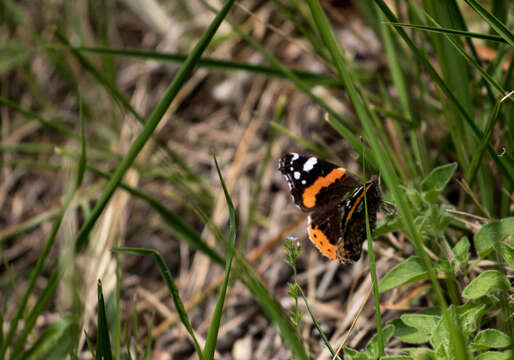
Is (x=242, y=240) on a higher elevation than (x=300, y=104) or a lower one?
lower

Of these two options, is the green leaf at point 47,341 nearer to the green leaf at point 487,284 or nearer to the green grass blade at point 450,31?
the green leaf at point 487,284

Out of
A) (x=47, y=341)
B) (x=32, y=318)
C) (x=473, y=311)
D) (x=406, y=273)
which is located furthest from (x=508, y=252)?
(x=47, y=341)

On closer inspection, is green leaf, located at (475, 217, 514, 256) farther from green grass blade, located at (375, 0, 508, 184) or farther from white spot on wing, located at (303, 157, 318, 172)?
white spot on wing, located at (303, 157, 318, 172)

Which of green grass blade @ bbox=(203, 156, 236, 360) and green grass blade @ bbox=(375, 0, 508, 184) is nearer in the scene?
green grass blade @ bbox=(203, 156, 236, 360)

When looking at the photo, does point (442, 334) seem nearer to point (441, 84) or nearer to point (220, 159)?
point (441, 84)

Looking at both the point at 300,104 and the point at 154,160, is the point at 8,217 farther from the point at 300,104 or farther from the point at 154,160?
the point at 300,104

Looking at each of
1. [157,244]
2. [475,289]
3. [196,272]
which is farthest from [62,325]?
[475,289]

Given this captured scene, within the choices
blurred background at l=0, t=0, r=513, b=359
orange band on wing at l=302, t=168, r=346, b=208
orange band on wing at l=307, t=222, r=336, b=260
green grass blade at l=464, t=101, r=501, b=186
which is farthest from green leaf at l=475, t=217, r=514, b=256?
orange band on wing at l=302, t=168, r=346, b=208
